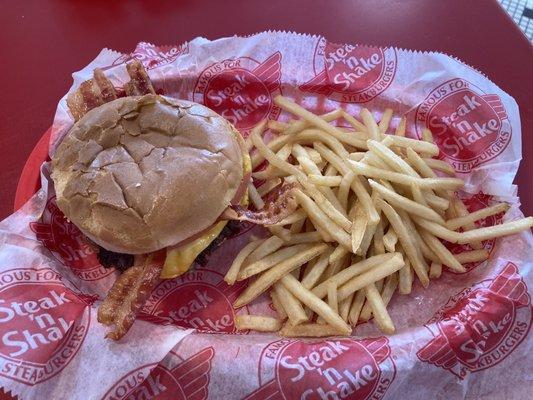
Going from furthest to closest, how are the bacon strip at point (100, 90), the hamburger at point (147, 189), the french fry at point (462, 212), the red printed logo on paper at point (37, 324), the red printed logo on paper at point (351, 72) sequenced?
the red printed logo on paper at point (351, 72) < the bacon strip at point (100, 90) < the french fry at point (462, 212) < the hamburger at point (147, 189) < the red printed logo on paper at point (37, 324)

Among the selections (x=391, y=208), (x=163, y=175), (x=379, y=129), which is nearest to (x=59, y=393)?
(x=163, y=175)

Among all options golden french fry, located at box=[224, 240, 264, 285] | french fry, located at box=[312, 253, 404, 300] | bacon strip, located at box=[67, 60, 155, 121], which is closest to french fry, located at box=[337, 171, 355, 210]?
french fry, located at box=[312, 253, 404, 300]


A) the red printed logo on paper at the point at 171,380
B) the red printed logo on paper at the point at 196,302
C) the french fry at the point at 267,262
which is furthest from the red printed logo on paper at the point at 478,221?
the red printed logo on paper at the point at 171,380

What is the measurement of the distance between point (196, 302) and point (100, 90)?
3.05ft

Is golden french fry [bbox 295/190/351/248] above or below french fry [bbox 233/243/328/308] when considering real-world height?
above

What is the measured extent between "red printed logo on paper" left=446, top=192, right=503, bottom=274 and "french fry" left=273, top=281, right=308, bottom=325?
0.63 metres

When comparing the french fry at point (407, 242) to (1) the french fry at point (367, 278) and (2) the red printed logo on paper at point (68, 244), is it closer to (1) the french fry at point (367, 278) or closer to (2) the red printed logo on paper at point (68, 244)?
(1) the french fry at point (367, 278)

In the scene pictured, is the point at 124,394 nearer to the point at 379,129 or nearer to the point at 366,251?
the point at 366,251

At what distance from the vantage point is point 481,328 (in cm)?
172

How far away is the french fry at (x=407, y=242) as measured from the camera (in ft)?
5.90

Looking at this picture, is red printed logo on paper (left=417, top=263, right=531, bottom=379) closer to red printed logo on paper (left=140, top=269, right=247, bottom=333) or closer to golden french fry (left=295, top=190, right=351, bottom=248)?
golden french fry (left=295, top=190, right=351, bottom=248)

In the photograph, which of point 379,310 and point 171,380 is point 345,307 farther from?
point 171,380

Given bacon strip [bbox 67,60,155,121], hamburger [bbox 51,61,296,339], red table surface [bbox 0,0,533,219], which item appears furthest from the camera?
red table surface [bbox 0,0,533,219]

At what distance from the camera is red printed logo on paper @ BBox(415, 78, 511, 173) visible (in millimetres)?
2131
